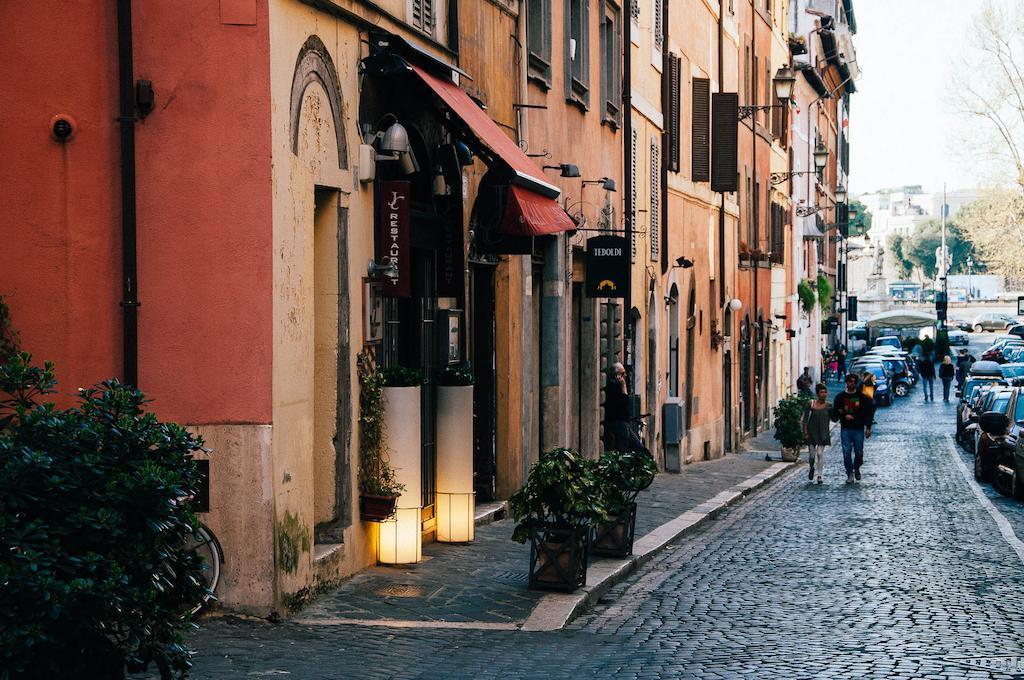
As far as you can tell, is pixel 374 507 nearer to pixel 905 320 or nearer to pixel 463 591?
pixel 463 591

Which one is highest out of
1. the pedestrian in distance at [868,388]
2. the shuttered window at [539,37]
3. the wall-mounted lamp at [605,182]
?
the shuttered window at [539,37]

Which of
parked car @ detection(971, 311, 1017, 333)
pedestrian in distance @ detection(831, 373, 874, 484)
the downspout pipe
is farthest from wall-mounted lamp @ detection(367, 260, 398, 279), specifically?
parked car @ detection(971, 311, 1017, 333)

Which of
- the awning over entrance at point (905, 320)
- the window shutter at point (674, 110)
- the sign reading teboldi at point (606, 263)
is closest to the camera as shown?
the sign reading teboldi at point (606, 263)

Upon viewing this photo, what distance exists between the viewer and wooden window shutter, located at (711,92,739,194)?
33.8 metres

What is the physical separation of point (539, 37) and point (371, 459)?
363 inches

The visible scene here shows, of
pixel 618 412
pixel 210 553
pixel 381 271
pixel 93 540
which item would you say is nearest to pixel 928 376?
pixel 618 412

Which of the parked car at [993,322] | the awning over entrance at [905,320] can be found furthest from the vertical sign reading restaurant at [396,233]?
the parked car at [993,322]

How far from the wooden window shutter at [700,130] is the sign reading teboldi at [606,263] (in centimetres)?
1092

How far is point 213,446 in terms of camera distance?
10.1 m

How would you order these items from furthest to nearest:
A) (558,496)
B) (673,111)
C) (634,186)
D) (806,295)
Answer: (806,295) < (673,111) < (634,186) < (558,496)

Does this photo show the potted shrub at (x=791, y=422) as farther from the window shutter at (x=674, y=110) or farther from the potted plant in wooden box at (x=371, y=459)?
the potted plant in wooden box at (x=371, y=459)

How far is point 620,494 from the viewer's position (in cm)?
1394

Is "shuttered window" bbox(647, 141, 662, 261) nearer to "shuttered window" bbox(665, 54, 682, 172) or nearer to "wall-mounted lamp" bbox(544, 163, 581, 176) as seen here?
"shuttered window" bbox(665, 54, 682, 172)

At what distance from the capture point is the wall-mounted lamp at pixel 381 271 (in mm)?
12586
